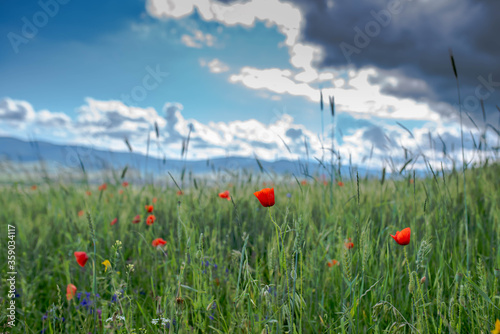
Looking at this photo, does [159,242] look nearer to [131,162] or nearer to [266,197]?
[266,197]

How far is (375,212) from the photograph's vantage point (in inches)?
108

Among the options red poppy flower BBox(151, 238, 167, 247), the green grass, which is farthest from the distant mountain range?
red poppy flower BBox(151, 238, 167, 247)

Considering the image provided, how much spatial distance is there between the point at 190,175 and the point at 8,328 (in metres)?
1.48

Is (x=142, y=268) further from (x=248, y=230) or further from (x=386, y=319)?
(x=386, y=319)

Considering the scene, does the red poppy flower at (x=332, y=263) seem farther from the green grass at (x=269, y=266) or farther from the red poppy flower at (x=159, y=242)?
the red poppy flower at (x=159, y=242)

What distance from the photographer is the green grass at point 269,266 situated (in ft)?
4.39

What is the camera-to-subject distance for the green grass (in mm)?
1338

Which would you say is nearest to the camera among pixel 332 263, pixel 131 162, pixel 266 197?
pixel 266 197

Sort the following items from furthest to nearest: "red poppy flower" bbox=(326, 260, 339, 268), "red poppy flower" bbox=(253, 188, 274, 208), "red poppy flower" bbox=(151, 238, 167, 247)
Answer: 1. "red poppy flower" bbox=(151, 238, 167, 247)
2. "red poppy flower" bbox=(326, 260, 339, 268)
3. "red poppy flower" bbox=(253, 188, 274, 208)

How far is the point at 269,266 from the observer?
4.28 feet

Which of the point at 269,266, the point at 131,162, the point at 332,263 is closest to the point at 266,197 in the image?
the point at 269,266

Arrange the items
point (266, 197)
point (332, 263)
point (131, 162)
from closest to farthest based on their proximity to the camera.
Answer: point (266, 197)
point (332, 263)
point (131, 162)

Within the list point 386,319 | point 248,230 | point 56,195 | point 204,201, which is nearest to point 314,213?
point 248,230

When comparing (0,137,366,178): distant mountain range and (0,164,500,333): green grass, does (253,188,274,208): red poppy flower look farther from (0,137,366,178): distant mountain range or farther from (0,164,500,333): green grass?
(0,137,366,178): distant mountain range
